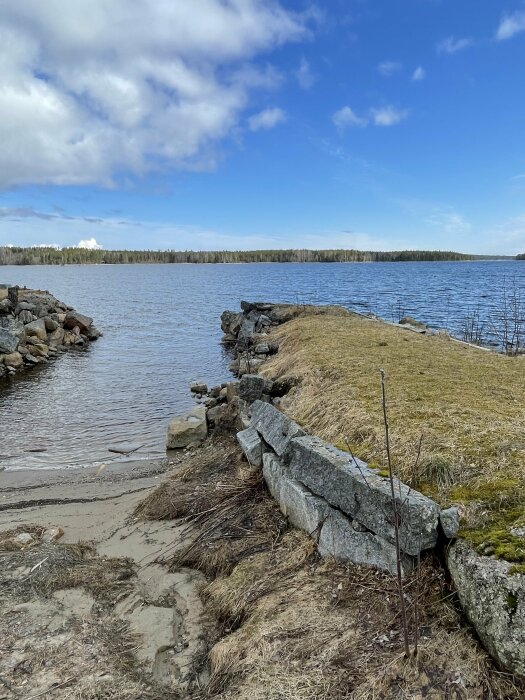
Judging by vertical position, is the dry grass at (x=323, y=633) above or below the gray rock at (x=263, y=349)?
below

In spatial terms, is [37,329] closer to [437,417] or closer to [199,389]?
[199,389]

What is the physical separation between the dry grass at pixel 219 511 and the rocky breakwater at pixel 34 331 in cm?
1275

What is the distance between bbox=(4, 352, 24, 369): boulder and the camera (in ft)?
56.2

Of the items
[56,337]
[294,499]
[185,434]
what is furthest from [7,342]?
[294,499]

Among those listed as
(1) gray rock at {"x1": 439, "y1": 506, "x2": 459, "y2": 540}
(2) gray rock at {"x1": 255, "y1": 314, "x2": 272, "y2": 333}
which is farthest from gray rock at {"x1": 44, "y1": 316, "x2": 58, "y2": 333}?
(1) gray rock at {"x1": 439, "y1": 506, "x2": 459, "y2": 540}

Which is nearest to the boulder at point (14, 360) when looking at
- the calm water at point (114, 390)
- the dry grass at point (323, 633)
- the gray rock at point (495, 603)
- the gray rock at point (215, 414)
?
the calm water at point (114, 390)

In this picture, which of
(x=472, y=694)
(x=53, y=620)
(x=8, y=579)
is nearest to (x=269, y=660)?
(x=472, y=694)

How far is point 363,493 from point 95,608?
2.54 m

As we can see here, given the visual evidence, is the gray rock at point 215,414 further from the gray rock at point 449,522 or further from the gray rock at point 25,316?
the gray rock at point 25,316

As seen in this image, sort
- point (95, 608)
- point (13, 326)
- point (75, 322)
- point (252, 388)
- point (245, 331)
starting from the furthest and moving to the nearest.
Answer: point (75, 322), point (245, 331), point (13, 326), point (252, 388), point (95, 608)

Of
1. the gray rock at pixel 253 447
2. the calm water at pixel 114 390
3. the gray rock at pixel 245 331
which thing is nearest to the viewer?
the gray rock at pixel 253 447

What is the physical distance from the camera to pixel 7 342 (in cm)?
1772

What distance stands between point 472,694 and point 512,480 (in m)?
1.64

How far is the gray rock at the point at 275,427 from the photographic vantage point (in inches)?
204
